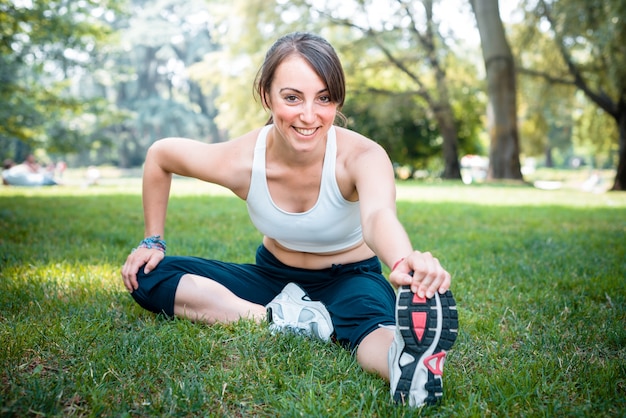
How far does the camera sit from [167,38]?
35562 millimetres

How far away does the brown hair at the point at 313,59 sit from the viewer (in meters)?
2.36

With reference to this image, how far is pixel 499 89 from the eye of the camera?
16766 mm

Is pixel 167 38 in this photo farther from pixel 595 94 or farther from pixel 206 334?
pixel 206 334

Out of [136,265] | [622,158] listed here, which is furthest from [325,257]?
[622,158]

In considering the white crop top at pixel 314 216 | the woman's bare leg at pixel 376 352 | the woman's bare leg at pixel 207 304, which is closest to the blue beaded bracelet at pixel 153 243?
the woman's bare leg at pixel 207 304

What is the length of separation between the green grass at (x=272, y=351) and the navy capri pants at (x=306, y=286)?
0.12m

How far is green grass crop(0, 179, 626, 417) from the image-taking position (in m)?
1.88

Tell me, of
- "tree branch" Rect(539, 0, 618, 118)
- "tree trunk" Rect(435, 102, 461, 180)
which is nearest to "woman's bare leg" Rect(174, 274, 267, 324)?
"tree branch" Rect(539, 0, 618, 118)

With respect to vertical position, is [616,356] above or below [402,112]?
below

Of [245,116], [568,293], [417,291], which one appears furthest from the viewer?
[245,116]

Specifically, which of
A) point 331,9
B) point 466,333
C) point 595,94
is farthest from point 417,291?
point 331,9

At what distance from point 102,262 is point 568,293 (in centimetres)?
319

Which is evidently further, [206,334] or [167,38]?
[167,38]

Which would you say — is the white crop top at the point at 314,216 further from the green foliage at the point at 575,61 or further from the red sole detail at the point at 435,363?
the green foliage at the point at 575,61
